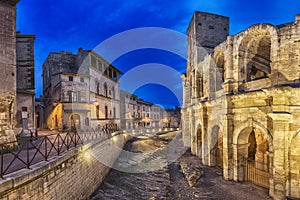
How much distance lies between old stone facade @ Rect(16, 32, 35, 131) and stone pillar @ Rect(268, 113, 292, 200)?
17.5m

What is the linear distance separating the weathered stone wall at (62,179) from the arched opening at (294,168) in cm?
1052

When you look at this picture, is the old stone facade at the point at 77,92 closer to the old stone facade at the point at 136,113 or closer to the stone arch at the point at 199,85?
the old stone facade at the point at 136,113

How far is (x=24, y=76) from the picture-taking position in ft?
47.6

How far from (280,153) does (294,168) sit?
3.43ft

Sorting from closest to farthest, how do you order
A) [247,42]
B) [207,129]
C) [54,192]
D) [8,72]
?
1. [54,192]
2. [8,72]
3. [247,42]
4. [207,129]

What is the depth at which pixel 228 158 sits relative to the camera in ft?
36.2

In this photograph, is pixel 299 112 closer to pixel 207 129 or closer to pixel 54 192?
pixel 207 129

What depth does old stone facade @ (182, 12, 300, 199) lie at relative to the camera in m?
8.26

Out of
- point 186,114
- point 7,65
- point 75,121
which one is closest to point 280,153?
point 186,114

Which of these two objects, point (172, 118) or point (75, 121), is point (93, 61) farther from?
point (172, 118)

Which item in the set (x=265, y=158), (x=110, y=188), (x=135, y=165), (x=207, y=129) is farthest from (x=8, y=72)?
(x=265, y=158)

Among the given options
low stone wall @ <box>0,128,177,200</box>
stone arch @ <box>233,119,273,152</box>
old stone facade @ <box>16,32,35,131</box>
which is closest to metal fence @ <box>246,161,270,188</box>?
stone arch @ <box>233,119,273,152</box>

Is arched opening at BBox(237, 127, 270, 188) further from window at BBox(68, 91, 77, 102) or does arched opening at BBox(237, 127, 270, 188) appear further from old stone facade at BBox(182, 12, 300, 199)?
window at BBox(68, 91, 77, 102)

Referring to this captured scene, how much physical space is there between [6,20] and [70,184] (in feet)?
32.4
